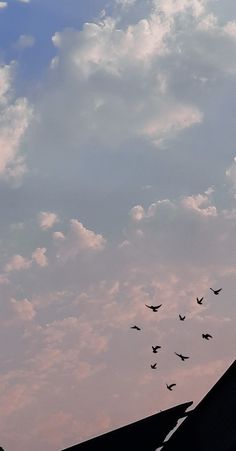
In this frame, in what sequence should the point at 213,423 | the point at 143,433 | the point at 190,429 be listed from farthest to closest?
the point at 143,433 → the point at 190,429 → the point at 213,423

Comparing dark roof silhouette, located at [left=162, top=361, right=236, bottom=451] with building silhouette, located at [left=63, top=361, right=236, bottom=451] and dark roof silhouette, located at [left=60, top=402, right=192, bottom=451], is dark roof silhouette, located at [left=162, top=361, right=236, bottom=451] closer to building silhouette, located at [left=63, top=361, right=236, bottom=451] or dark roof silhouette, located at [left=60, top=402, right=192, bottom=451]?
building silhouette, located at [left=63, top=361, right=236, bottom=451]

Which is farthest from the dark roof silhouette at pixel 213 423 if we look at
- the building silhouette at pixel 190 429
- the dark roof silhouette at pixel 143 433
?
the dark roof silhouette at pixel 143 433

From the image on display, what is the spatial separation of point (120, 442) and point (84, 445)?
5.43ft

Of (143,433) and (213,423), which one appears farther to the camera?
(143,433)

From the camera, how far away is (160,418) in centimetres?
Answer: 2517

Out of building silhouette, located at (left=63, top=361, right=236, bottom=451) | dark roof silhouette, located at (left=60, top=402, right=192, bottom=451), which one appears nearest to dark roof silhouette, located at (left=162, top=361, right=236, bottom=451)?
building silhouette, located at (left=63, top=361, right=236, bottom=451)

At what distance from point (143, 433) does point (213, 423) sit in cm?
437

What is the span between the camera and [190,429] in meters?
22.5

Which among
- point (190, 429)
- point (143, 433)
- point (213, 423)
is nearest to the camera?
point (213, 423)

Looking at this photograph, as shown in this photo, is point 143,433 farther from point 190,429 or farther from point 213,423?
A: point 213,423

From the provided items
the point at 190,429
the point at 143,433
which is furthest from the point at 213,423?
the point at 143,433

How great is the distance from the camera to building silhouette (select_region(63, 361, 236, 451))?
21.4 metres

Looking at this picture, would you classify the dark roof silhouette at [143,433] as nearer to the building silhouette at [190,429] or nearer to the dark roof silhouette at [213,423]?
the building silhouette at [190,429]

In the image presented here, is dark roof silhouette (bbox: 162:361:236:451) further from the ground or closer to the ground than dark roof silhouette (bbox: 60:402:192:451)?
closer to the ground
